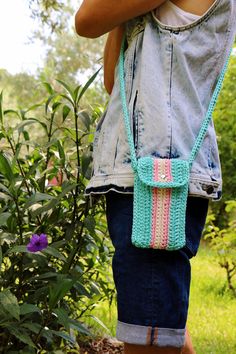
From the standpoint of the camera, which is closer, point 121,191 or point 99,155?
point 121,191

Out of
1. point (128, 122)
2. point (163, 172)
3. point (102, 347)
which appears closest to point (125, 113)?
point (128, 122)

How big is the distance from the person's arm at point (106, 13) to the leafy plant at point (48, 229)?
435 millimetres

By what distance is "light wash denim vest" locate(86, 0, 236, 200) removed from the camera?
141cm

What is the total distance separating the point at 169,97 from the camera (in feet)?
4.70

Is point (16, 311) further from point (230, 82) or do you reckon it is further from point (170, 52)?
point (230, 82)

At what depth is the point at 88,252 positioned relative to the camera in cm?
222

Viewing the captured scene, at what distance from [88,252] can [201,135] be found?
92cm

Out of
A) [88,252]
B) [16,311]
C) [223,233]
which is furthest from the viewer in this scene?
[223,233]

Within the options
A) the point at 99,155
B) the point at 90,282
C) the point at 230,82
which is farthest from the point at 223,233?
the point at 230,82

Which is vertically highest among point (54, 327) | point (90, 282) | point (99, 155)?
point (99, 155)

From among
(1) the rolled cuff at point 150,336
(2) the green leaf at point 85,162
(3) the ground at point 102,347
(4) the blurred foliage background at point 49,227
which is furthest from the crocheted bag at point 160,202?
(3) the ground at point 102,347

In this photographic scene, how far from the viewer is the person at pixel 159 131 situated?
1384mm

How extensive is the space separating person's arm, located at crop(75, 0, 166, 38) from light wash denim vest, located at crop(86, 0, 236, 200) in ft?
0.25

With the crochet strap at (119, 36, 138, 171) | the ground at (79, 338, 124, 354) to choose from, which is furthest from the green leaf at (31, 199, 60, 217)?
the ground at (79, 338, 124, 354)
